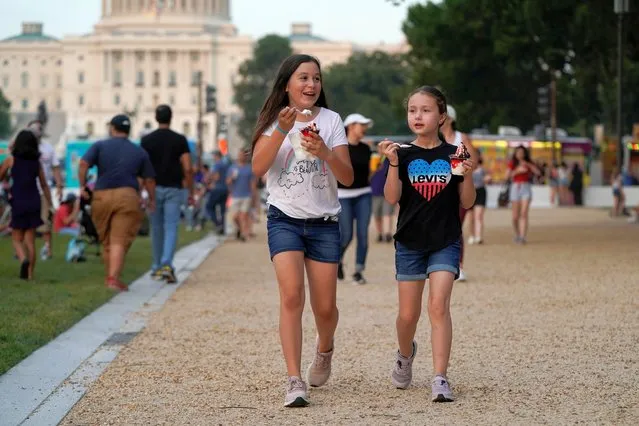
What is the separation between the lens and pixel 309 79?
290 inches

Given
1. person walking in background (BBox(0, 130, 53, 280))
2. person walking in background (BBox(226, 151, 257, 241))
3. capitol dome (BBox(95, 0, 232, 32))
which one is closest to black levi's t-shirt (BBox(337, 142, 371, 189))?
person walking in background (BBox(0, 130, 53, 280))

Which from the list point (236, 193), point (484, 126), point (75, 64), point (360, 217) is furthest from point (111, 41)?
point (360, 217)

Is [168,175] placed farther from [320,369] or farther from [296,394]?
[296,394]

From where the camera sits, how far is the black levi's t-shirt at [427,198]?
758 centimetres

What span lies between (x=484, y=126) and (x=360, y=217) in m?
48.1

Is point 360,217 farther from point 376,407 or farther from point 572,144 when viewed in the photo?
point 572,144

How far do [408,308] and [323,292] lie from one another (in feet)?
1.36

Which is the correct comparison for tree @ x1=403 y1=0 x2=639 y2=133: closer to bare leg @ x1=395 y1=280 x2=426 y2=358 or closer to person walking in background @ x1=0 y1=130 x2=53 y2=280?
person walking in background @ x1=0 y1=130 x2=53 y2=280

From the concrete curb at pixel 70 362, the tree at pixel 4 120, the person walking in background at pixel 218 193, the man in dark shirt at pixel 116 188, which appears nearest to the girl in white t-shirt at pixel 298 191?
the concrete curb at pixel 70 362

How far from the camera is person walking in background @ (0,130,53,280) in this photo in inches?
596

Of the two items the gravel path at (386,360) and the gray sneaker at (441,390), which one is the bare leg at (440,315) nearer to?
the gray sneaker at (441,390)

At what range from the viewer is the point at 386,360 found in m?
9.15

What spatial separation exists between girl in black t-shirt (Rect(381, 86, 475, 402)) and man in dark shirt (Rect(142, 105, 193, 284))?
317 inches

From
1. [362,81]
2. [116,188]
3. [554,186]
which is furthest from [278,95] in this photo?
[362,81]
